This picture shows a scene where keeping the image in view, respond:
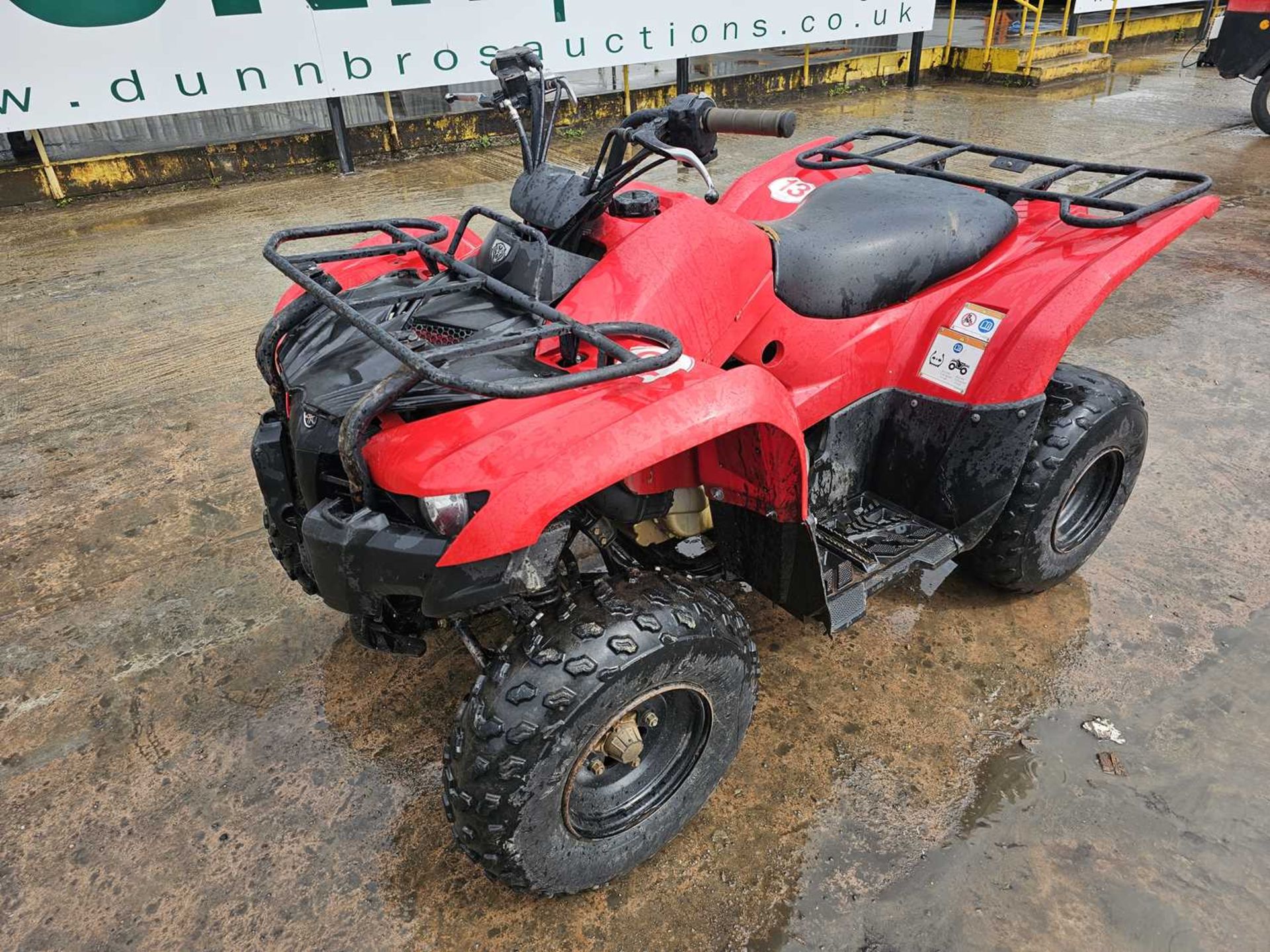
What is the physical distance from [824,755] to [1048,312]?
1300mm

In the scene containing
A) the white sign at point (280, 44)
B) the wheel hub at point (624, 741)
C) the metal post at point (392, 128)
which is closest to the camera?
the wheel hub at point (624, 741)

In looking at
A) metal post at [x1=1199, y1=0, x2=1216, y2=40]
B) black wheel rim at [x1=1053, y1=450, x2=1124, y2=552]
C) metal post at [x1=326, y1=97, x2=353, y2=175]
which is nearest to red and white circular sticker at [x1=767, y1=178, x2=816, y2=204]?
black wheel rim at [x1=1053, y1=450, x2=1124, y2=552]

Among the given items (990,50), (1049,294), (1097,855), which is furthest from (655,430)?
(990,50)

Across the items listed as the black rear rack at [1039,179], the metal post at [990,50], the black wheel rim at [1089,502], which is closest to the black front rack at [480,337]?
the black rear rack at [1039,179]

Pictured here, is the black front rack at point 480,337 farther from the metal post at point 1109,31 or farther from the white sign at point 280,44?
the metal post at point 1109,31

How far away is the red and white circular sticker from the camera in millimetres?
2795

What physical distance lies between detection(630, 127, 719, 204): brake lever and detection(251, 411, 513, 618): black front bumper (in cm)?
85

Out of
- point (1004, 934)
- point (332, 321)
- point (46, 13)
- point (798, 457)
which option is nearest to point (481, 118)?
point (46, 13)

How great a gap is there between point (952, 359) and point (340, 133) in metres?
6.70

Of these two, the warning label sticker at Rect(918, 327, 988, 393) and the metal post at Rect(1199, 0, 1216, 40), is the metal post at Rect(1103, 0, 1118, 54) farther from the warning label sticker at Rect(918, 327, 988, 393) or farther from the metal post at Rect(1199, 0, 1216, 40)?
the warning label sticker at Rect(918, 327, 988, 393)

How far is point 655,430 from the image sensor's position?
4.97ft

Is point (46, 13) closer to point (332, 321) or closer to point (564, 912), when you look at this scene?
point (332, 321)

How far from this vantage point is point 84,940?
185 centimetres

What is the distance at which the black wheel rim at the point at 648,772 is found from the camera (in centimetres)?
191
